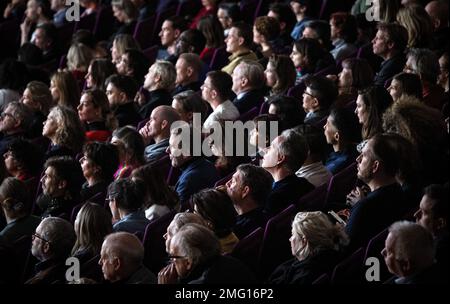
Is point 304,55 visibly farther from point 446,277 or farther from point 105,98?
point 446,277

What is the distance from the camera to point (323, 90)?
5430mm

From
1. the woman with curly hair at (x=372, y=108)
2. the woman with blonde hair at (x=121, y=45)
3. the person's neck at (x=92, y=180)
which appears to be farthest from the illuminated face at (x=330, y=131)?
the woman with blonde hair at (x=121, y=45)

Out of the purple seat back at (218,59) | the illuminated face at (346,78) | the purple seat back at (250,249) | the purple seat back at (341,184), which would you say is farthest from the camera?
the purple seat back at (218,59)

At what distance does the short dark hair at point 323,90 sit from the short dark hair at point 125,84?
3.54ft

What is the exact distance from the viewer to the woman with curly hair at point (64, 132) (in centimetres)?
553

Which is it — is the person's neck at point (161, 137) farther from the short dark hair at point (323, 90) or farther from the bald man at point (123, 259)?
the bald man at point (123, 259)

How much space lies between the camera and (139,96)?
6.39 meters

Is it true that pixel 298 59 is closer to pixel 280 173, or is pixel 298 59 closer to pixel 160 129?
pixel 160 129

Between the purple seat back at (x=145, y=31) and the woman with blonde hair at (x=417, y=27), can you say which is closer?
the woman with blonde hair at (x=417, y=27)

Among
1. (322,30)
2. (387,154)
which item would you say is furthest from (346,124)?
(322,30)

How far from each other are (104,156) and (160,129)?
0.46 metres

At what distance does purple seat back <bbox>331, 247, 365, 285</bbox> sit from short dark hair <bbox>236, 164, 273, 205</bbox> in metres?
0.59

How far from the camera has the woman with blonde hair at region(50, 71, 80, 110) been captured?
6.27 meters
